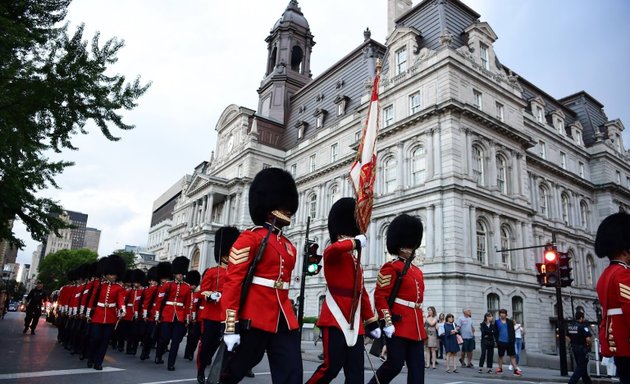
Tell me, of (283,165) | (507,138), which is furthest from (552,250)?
(283,165)

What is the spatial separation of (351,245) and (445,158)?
75.8 feet

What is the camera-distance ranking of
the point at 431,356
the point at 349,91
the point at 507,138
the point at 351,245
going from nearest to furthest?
the point at 351,245 → the point at 431,356 → the point at 507,138 → the point at 349,91

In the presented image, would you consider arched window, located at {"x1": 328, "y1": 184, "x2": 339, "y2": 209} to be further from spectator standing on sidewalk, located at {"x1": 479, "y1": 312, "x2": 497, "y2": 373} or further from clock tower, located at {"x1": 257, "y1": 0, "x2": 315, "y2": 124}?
spectator standing on sidewalk, located at {"x1": 479, "y1": 312, "x2": 497, "y2": 373}

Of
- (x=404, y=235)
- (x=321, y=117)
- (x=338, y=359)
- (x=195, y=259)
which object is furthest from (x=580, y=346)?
(x=195, y=259)

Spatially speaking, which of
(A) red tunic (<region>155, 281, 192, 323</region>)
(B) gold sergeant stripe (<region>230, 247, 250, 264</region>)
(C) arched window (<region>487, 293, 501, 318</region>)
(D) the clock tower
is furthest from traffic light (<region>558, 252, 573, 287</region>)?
(D) the clock tower

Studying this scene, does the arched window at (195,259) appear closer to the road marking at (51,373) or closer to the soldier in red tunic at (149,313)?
the soldier in red tunic at (149,313)

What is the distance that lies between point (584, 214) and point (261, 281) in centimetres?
4251

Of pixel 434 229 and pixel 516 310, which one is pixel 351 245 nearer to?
pixel 434 229

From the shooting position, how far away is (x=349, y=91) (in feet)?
133

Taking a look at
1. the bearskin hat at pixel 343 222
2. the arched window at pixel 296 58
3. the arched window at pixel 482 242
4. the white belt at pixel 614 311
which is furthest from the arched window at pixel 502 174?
the arched window at pixel 296 58

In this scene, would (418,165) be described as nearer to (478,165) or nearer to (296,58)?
(478,165)

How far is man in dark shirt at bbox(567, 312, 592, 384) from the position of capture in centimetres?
1065

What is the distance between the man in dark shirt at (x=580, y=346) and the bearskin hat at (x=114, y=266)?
11.6 m

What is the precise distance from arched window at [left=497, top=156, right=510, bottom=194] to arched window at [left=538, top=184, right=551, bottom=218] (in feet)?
21.9
